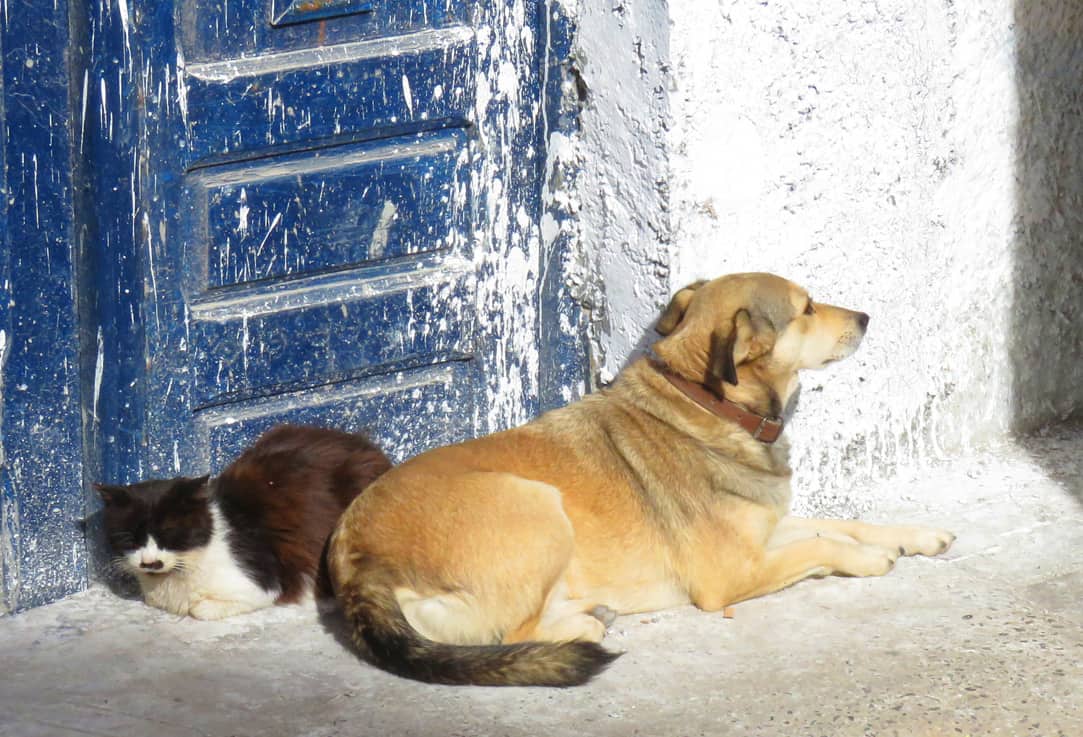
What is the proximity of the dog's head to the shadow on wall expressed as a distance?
147cm

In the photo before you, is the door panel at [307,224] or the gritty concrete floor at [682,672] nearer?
the gritty concrete floor at [682,672]

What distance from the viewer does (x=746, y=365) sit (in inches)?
168

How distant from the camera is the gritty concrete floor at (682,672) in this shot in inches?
140

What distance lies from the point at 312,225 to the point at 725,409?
4.66ft

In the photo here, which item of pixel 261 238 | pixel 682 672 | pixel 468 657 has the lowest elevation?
pixel 682 672

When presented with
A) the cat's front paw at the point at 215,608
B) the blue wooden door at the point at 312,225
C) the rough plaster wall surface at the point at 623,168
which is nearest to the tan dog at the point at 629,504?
the rough plaster wall surface at the point at 623,168

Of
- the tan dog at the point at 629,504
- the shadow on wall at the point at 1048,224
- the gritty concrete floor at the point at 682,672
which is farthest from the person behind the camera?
the shadow on wall at the point at 1048,224

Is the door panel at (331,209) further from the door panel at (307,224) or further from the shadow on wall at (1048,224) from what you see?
the shadow on wall at (1048,224)

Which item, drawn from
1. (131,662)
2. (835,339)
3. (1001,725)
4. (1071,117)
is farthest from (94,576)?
(1071,117)

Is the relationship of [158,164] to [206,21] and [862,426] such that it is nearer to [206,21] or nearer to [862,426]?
[206,21]

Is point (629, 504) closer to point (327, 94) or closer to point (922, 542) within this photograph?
point (922, 542)

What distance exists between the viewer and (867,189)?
16.1 ft

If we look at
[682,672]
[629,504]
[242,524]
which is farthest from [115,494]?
[682,672]

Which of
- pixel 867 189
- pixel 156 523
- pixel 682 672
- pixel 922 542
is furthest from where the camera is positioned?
pixel 867 189
